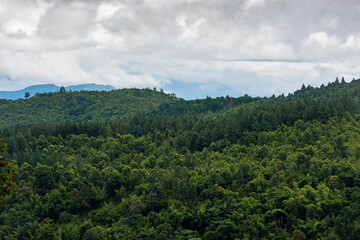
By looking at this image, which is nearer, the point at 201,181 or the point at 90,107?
the point at 201,181

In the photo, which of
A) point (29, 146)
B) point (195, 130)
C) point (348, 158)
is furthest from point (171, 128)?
point (348, 158)

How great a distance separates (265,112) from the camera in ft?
305

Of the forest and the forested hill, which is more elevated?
the forested hill

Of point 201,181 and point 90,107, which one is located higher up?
point 90,107

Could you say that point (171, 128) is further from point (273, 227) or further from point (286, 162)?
point (273, 227)

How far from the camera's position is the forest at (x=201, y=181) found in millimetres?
53344

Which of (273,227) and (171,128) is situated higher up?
(171,128)

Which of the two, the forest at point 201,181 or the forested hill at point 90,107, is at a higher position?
the forested hill at point 90,107

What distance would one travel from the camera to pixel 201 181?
64.2m

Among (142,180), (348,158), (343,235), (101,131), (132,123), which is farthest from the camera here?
(132,123)

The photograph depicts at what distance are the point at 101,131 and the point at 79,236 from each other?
177 feet

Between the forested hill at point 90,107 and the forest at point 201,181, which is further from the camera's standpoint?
the forested hill at point 90,107

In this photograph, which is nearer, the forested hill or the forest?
the forest

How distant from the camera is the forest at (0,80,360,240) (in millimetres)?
53344
